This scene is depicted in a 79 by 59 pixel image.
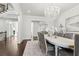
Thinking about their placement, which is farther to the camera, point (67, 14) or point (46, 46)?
point (46, 46)

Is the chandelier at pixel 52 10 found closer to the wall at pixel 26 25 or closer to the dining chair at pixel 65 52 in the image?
the wall at pixel 26 25

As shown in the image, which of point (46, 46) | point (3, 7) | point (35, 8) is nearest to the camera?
point (3, 7)

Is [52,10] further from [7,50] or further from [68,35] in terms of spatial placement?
[7,50]

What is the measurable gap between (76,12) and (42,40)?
1.01 m

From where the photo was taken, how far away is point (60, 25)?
226 centimetres

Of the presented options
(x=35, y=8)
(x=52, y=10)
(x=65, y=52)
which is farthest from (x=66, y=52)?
→ (x=35, y=8)

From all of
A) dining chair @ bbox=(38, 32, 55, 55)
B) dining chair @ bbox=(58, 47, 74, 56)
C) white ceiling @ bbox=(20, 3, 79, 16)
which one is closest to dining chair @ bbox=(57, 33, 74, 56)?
dining chair @ bbox=(58, 47, 74, 56)

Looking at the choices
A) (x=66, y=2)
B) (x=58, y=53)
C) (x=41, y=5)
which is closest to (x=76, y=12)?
(x=66, y=2)

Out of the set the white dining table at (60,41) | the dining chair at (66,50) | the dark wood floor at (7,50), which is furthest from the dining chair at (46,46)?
the dark wood floor at (7,50)

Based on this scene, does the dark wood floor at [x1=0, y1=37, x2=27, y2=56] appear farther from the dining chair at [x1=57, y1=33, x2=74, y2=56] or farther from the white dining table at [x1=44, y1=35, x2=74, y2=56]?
the dining chair at [x1=57, y1=33, x2=74, y2=56]

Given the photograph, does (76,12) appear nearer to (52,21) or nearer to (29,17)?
(52,21)

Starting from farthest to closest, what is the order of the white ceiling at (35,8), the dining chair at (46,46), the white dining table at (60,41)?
the dining chair at (46,46), the white ceiling at (35,8), the white dining table at (60,41)

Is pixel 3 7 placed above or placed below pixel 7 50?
above

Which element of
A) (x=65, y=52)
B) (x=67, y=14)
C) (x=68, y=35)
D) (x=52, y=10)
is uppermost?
(x=52, y=10)
